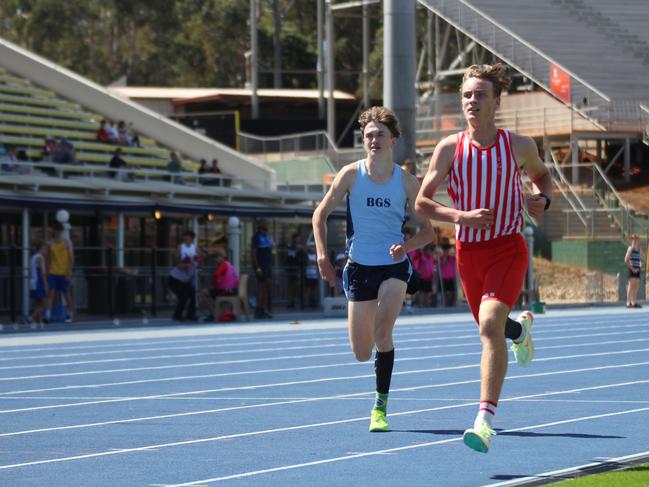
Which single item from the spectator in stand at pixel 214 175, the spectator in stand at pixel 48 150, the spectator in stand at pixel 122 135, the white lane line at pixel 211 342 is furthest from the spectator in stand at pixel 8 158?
the white lane line at pixel 211 342

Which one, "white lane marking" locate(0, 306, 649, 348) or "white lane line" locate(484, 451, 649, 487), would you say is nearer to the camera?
"white lane line" locate(484, 451, 649, 487)

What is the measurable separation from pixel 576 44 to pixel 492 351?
4591 cm

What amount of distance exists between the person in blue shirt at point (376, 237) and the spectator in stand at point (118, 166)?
76.2 feet

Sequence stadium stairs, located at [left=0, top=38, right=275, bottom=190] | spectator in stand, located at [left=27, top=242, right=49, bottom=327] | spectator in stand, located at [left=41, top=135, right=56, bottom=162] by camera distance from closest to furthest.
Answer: spectator in stand, located at [left=27, top=242, right=49, bottom=327]
spectator in stand, located at [left=41, top=135, right=56, bottom=162]
stadium stairs, located at [left=0, top=38, right=275, bottom=190]

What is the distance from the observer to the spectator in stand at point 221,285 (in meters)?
27.7

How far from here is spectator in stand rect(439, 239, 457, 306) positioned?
3316 cm

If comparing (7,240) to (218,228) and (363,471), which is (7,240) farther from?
(363,471)

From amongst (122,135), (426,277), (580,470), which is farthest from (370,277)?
(122,135)

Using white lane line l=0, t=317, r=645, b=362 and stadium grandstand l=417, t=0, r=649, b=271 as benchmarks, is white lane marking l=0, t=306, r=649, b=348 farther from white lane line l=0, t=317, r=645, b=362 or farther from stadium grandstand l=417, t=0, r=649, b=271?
stadium grandstand l=417, t=0, r=649, b=271

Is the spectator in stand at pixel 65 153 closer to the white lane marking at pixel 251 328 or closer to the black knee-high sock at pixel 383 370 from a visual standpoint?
the white lane marking at pixel 251 328

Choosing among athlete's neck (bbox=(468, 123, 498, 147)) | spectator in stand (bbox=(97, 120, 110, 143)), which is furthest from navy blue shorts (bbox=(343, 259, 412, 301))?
spectator in stand (bbox=(97, 120, 110, 143))

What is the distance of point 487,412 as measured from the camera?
8328mm

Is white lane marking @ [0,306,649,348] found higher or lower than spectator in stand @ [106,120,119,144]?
lower

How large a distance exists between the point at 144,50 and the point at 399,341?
67.5 metres
